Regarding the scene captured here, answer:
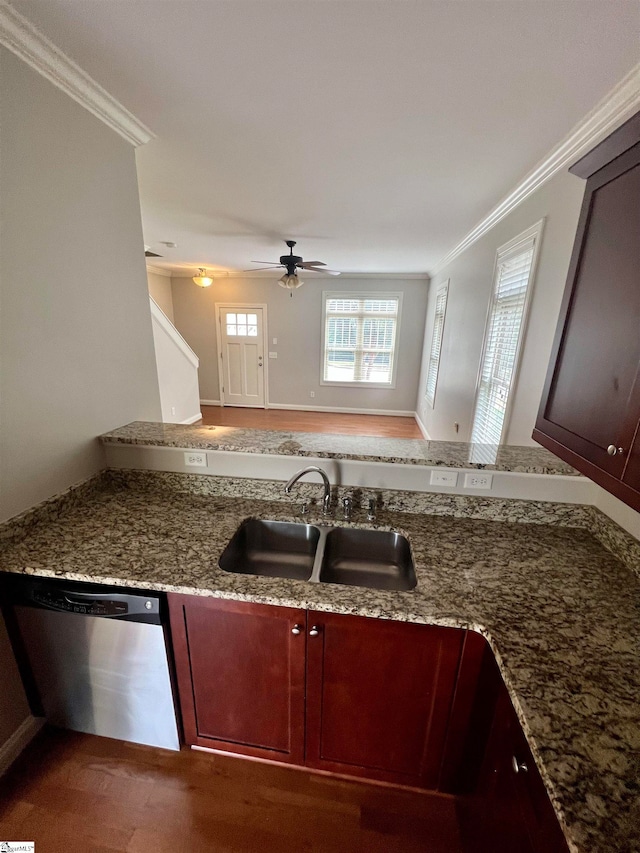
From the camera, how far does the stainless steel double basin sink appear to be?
1.45m

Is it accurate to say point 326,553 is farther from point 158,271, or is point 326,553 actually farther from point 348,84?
point 158,271

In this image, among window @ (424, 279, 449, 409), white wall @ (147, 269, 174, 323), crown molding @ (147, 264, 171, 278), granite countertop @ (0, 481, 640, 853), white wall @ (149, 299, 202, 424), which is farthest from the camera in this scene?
white wall @ (147, 269, 174, 323)

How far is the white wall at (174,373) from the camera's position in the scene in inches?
164

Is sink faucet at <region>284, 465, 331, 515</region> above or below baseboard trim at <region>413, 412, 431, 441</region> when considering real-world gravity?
above

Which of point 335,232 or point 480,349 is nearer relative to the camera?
point 480,349

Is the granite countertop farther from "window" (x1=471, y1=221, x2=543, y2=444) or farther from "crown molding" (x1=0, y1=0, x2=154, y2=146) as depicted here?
"crown molding" (x1=0, y1=0, x2=154, y2=146)

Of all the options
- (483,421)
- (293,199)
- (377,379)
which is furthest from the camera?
(377,379)

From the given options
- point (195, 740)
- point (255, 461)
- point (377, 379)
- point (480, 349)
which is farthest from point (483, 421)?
point (377, 379)

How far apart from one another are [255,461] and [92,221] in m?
1.35

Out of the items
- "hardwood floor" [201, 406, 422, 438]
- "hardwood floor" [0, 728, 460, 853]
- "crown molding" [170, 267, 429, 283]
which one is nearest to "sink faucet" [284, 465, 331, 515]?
"hardwood floor" [0, 728, 460, 853]

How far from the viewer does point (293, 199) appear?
105 inches

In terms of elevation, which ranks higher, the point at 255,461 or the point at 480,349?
the point at 480,349

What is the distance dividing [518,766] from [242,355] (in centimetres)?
681

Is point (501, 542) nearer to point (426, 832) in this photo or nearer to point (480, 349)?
point (426, 832)
